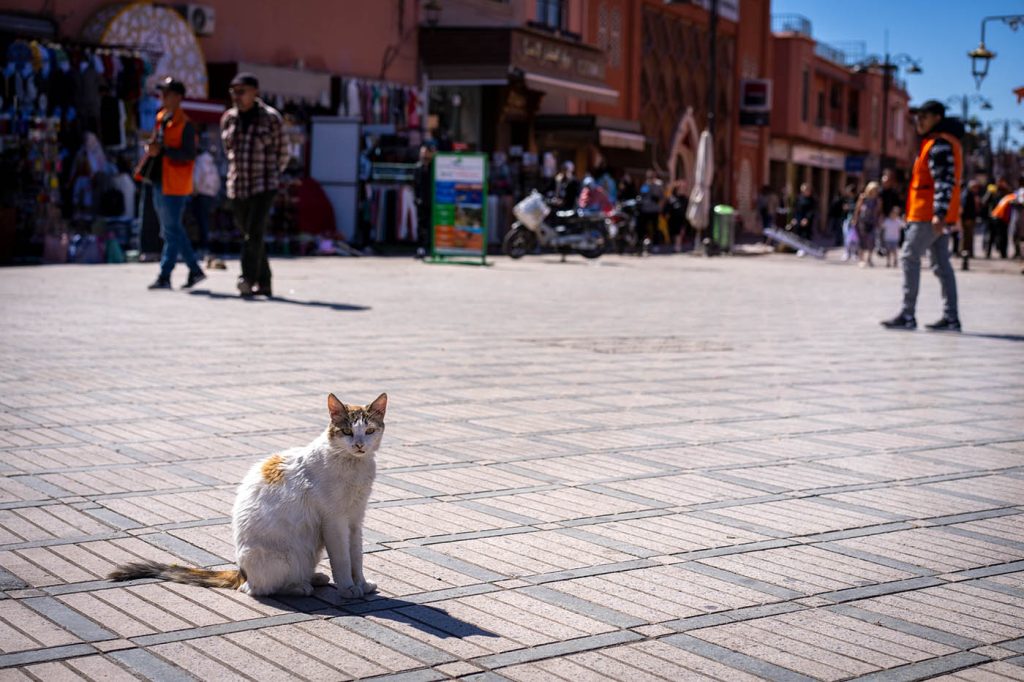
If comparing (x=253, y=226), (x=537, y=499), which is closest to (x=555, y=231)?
(x=253, y=226)

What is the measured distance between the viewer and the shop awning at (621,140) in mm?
37213

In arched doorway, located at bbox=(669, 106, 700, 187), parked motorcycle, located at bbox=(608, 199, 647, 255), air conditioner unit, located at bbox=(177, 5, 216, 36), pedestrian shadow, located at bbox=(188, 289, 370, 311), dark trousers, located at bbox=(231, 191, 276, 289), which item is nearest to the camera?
pedestrian shadow, located at bbox=(188, 289, 370, 311)

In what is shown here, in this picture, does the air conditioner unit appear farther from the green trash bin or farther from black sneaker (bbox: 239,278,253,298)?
the green trash bin

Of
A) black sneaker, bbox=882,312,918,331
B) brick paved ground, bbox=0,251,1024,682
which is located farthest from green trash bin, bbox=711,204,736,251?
brick paved ground, bbox=0,251,1024,682

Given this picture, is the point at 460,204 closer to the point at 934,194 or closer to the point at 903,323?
the point at 903,323

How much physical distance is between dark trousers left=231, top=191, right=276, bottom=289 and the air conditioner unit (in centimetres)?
1076

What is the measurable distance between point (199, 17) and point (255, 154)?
1124cm

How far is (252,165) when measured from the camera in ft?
45.7

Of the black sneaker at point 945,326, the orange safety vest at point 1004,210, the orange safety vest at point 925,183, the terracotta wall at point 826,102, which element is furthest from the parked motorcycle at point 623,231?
the terracotta wall at point 826,102

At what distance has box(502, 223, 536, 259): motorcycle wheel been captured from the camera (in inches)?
1036

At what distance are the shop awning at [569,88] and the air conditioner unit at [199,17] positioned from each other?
8472 millimetres

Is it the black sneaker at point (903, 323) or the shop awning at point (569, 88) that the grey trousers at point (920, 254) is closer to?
the black sneaker at point (903, 323)

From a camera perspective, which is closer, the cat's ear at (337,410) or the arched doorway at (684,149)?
the cat's ear at (337,410)

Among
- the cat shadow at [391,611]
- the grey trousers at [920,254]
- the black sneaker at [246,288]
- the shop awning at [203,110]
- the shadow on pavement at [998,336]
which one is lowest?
the cat shadow at [391,611]
